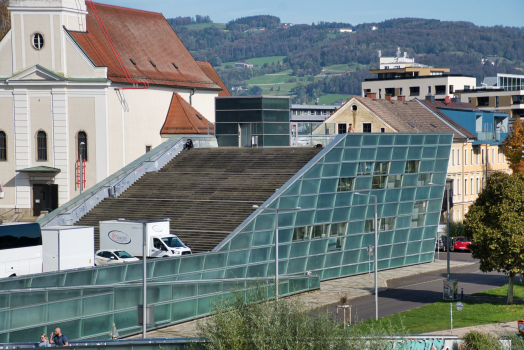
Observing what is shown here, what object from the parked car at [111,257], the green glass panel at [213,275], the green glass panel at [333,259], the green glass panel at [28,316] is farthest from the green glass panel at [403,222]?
the green glass panel at [28,316]

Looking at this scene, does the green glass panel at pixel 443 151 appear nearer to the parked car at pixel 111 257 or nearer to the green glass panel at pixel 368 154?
the green glass panel at pixel 368 154

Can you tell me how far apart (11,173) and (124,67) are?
1299cm

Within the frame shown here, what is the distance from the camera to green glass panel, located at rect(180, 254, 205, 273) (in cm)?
3933

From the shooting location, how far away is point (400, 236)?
186 ft

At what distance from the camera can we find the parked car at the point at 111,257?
4297 centimetres

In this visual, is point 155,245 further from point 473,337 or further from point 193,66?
point 193,66

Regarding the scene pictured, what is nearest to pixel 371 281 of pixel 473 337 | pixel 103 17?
pixel 473 337

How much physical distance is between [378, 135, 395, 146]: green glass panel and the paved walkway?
903 cm

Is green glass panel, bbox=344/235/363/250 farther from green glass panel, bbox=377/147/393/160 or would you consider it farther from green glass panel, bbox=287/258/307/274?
green glass panel, bbox=377/147/393/160

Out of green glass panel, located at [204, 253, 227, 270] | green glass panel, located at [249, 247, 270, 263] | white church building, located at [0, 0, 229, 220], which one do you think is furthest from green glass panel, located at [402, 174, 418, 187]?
white church building, located at [0, 0, 229, 220]

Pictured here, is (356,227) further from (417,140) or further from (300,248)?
(417,140)

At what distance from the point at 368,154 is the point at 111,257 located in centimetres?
1972

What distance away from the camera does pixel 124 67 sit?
2628 inches

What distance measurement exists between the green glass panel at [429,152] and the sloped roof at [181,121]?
21433 mm
